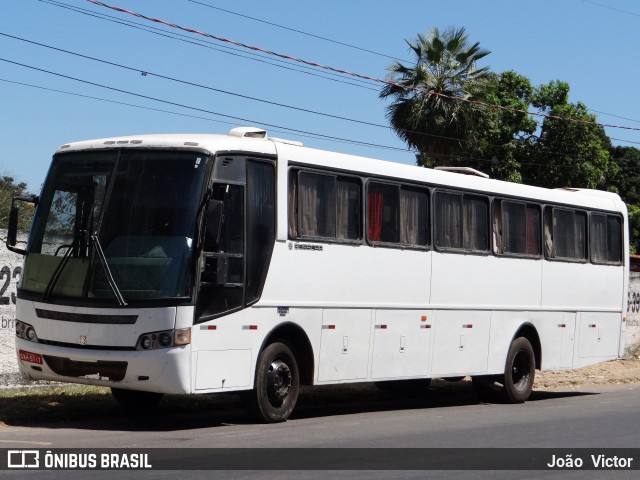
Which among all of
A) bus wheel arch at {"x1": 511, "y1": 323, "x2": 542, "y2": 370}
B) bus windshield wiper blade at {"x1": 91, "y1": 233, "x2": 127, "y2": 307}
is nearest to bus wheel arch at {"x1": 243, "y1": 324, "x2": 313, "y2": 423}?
bus windshield wiper blade at {"x1": 91, "y1": 233, "x2": 127, "y2": 307}

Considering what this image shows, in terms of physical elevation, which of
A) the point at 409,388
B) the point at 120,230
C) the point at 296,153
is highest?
the point at 296,153

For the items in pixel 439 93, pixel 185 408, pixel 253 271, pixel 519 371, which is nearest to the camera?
pixel 253 271

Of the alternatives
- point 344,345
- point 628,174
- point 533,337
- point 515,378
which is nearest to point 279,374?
point 344,345

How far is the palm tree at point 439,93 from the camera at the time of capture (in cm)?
4519

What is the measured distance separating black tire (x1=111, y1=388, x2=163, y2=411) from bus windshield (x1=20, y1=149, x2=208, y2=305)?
6.52 feet

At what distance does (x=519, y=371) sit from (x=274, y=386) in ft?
21.3

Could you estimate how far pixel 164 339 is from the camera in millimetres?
12141

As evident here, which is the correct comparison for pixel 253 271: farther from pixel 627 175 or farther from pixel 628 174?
pixel 628 174

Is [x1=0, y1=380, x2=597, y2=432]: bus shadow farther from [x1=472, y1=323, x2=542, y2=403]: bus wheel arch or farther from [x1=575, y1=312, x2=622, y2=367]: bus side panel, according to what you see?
[x1=575, y1=312, x2=622, y2=367]: bus side panel

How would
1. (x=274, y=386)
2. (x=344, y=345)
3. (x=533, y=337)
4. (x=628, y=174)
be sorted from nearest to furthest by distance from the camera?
(x=274, y=386) → (x=344, y=345) → (x=533, y=337) → (x=628, y=174)

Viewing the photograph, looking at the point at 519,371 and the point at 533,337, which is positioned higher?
the point at 533,337

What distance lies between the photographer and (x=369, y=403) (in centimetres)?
1803

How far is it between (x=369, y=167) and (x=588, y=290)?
675 cm

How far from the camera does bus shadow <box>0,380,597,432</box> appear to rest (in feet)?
43.4
